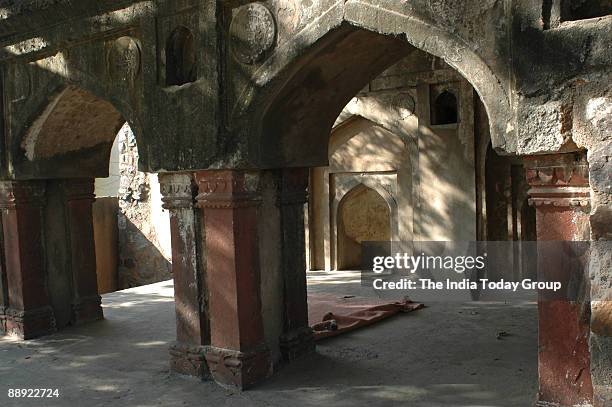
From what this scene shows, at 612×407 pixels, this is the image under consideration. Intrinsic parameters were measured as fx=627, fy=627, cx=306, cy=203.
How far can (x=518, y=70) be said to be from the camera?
12.8 ft

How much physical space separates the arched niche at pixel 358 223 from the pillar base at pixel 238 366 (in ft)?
22.6

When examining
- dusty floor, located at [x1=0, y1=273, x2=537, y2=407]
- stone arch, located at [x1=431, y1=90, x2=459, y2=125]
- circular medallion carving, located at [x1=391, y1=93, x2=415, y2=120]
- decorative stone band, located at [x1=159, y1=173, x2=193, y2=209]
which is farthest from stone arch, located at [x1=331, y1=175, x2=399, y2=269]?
decorative stone band, located at [x1=159, y1=173, x2=193, y2=209]

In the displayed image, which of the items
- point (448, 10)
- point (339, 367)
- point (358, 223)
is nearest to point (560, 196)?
point (448, 10)

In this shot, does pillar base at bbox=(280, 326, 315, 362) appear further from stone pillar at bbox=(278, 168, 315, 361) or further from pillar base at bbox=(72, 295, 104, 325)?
pillar base at bbox=(72, 295, 104, 325)

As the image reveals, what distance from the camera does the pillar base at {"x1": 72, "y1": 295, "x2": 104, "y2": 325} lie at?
7991 mm

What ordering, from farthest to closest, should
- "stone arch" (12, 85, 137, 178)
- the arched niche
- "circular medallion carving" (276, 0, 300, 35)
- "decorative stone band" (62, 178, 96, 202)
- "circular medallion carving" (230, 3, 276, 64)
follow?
the arched niche
"decorative stone band" (62, 178, 96, 202)
"stone arch" (12, 85, 137, 178)
"circular medallion carving" (230, 3, 276, 64)
"circular medallion carving" (276, 0, 300, 35)

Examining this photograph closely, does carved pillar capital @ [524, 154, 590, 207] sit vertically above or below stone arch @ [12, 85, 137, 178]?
below

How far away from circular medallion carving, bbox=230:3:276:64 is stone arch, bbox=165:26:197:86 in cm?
55

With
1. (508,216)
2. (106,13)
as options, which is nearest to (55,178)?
(106,13)

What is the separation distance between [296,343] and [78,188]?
12.1 feet

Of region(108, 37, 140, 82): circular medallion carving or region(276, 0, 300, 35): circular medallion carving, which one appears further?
region(108, 37, 140, 82): circular medallion carving

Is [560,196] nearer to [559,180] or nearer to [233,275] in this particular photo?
[559,180]

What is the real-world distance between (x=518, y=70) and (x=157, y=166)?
332 cm

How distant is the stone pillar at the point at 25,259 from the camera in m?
7.47
